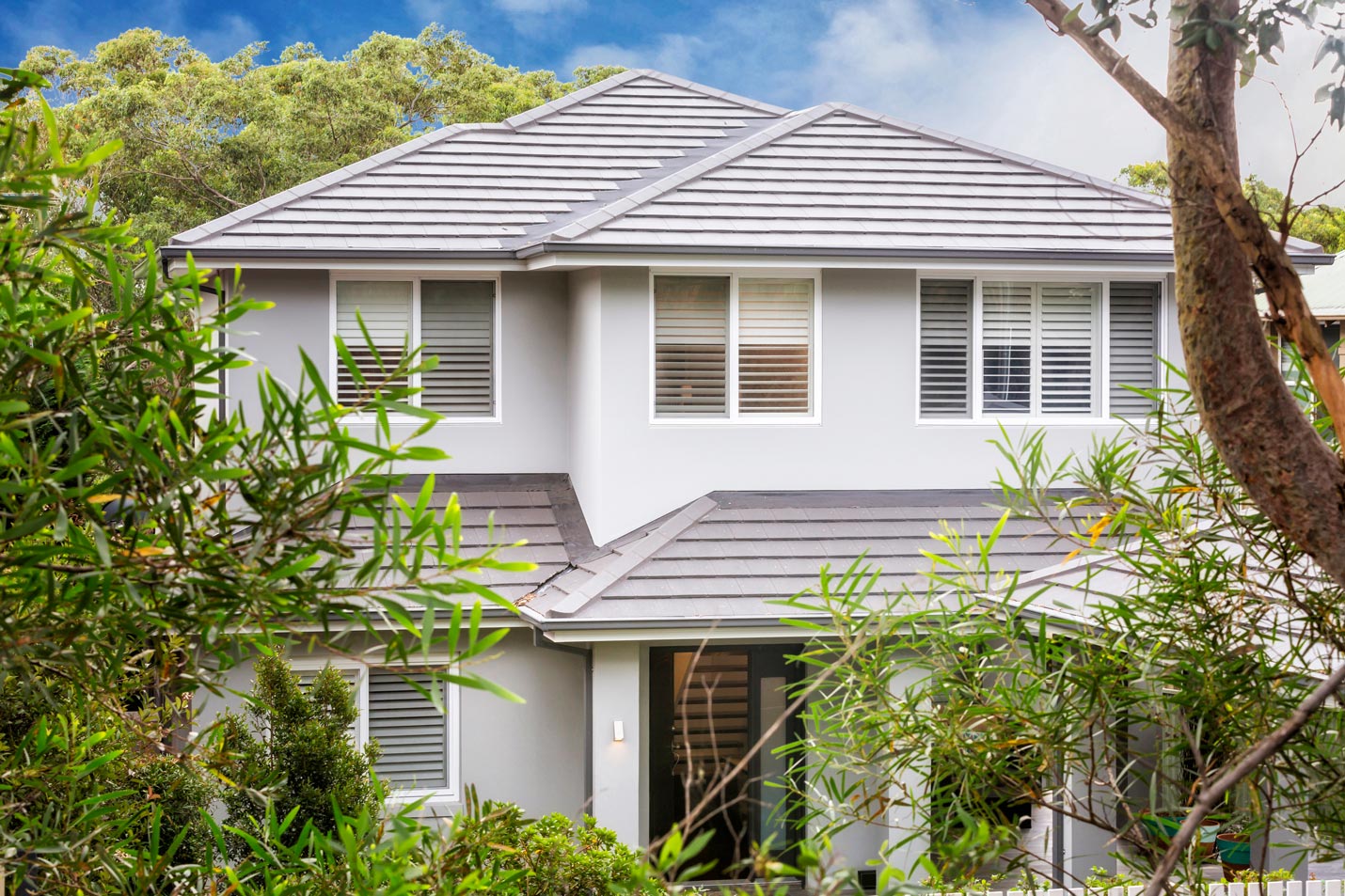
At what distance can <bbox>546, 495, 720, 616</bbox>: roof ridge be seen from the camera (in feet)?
32.1

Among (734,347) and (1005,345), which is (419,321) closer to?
(734,347)

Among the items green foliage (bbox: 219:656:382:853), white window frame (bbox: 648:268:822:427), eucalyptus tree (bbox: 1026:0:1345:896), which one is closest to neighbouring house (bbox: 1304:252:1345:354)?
white window frame (bbox: 648:268:822:427)

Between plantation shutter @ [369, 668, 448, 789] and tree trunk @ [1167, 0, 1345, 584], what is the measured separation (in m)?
9.25

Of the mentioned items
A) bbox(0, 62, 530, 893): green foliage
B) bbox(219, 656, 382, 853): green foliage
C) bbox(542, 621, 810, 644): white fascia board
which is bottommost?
bbox(219, 656, 382, 853): green foliage

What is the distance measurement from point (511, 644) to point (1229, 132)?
8.74m

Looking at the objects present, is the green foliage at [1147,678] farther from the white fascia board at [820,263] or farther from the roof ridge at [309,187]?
the roof ridge at [309,187]

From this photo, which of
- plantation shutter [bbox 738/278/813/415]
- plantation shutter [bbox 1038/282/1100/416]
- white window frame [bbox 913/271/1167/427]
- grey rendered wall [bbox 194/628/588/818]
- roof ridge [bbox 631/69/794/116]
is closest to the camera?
grey rendered wall [bbox 194/628/588/818]

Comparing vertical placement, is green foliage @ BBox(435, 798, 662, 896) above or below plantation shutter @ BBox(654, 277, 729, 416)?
below

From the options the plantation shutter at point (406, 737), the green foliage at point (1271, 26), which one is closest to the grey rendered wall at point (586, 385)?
the plantation shutter at point (406, 737)

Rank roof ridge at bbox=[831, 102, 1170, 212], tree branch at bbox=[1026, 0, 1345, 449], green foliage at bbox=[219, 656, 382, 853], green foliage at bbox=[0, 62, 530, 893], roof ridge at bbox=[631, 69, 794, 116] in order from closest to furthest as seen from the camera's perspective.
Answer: green foliage at bbox=[0, 62, 530, 893] < tree branch at bbox=[1026, 0, 1345, 449] < green foliage at bbox=[219, 656, 382, 853] < roof ridge at bbox=[831, 102, 1170, 212] < roof ridge at bbox=[631, 69, 794, 116]

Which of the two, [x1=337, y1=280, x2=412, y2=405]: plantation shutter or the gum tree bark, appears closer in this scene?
the gum tree bark

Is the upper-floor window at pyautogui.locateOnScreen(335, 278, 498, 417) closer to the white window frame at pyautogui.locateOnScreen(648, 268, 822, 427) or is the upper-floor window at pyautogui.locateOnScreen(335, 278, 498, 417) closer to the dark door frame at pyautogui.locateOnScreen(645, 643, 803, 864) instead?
the white window frame at pyautogui.locateOnScreen(648, 268, 822, 427)

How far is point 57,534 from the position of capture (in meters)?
2.14

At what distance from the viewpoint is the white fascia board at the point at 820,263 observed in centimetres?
1081
